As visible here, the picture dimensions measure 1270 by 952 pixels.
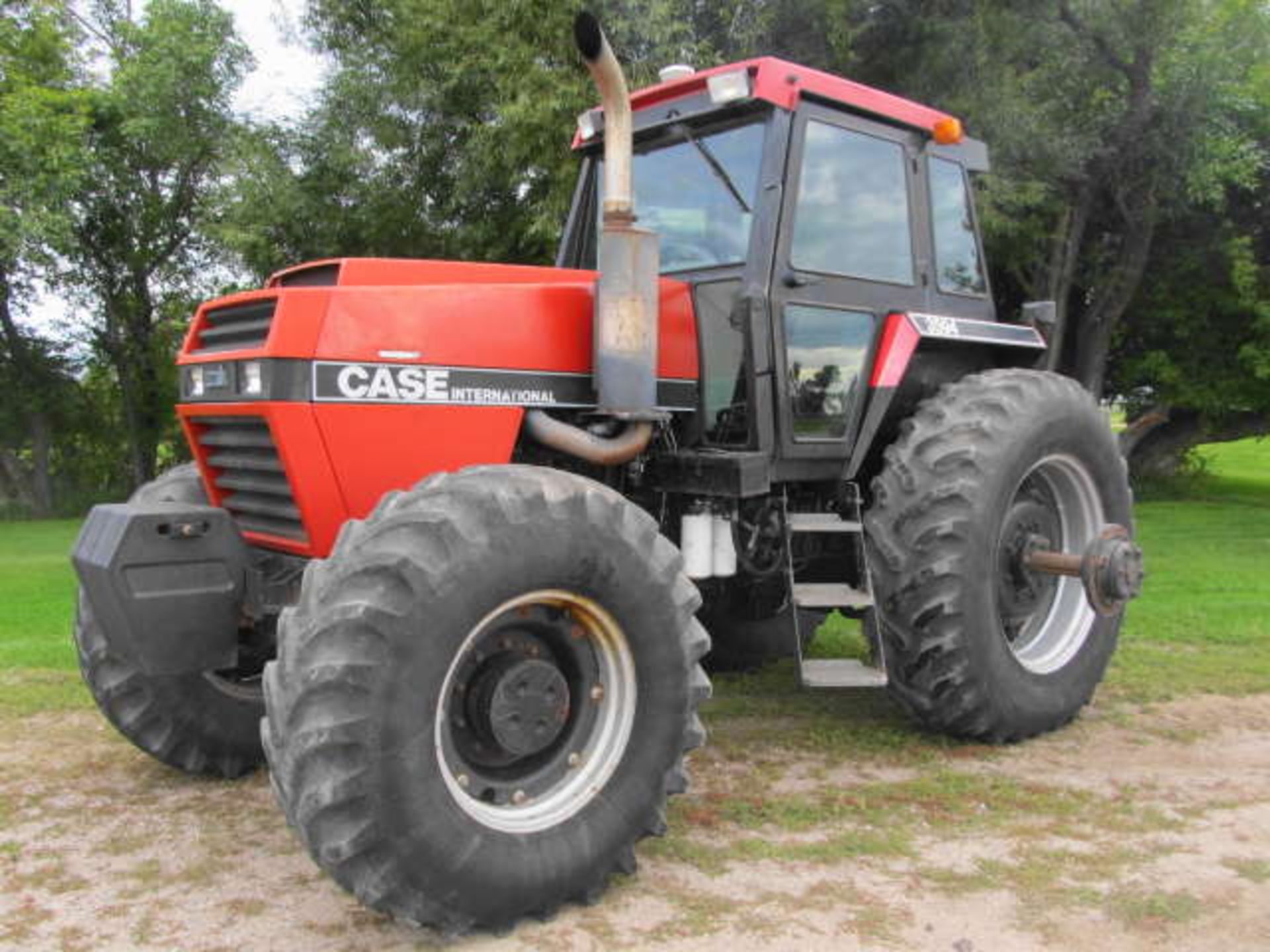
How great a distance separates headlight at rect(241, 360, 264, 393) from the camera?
3.38m

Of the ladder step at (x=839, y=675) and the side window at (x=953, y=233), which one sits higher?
the side window at (x=953, y=233)

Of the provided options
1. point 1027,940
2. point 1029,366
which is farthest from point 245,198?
point 1027,940

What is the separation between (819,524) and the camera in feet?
14.4

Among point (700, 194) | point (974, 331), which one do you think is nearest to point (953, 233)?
A: point (974, 331)

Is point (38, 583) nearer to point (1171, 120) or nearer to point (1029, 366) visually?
point (1029, 366)

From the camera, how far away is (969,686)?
169 inches

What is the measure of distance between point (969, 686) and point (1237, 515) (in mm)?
11528

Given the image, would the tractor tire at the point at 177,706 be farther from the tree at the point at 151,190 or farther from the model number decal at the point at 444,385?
the tree at the point at 151,190

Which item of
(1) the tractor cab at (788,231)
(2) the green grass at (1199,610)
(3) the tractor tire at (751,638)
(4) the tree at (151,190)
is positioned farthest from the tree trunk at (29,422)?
(1) the tractor cab at (788,231)

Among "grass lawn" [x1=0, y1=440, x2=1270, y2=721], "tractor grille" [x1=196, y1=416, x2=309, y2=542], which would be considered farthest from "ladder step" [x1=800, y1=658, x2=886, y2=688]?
"tractor grille" [x1=196, y1=416, x2=309, y2=542]

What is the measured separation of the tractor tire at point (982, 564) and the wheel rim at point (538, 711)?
1.45 metres

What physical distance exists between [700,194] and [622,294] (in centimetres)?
110

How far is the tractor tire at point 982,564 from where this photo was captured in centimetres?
424

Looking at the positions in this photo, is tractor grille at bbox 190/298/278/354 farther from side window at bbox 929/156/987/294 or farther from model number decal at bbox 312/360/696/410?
side window at bbox 929/156/987/294
